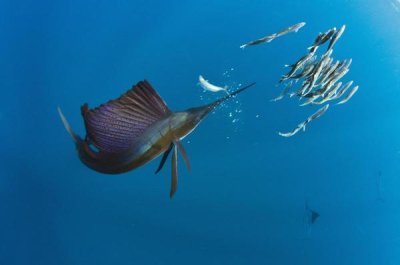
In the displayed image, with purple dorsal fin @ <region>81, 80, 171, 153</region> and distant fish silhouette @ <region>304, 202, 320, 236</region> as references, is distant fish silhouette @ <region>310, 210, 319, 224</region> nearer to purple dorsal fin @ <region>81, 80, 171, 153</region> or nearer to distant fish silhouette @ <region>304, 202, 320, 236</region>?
distant fish silhouette @ <region>304, 202, 320, 236</region>

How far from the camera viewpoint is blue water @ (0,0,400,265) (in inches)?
111

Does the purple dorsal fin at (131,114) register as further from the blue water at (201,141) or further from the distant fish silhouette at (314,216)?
the distant fish silhouette at (314,216)

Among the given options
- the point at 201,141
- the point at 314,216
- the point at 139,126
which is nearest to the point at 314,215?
the point at 314,216

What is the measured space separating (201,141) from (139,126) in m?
2.36

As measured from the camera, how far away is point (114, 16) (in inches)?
109

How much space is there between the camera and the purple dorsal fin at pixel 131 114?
2.76 feet

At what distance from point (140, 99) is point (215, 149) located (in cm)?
245

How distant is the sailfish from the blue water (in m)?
2.11

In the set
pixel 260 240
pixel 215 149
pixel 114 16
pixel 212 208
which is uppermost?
pixel 114 16

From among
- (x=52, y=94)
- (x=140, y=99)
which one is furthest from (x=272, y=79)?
(x=140, y=99)

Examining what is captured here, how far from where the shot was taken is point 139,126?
85cm

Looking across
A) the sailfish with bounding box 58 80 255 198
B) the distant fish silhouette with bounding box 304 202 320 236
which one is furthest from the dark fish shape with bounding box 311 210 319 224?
the sailfish with bounding box 58 80 255 198

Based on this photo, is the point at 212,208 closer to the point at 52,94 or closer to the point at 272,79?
the point at 272,79

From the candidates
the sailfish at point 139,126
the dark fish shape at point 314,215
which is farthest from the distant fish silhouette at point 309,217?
the sailfish at point 139,126
